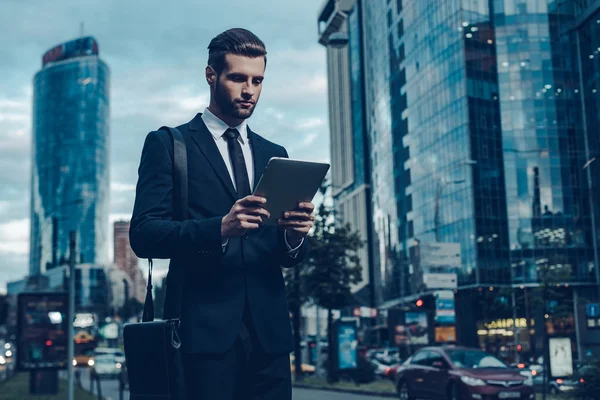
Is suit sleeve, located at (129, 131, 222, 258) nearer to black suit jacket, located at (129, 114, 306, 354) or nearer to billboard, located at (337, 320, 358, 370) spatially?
black suit jacket, located at (129, 114, 306, 354)

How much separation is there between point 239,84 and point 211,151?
27cm

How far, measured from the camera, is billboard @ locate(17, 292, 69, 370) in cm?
1975

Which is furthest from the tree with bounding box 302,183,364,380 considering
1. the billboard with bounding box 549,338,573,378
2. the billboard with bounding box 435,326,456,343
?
the billboard with bounding box 435,326,456,343

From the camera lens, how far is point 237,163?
122 inches

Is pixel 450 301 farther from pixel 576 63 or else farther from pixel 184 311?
pixel 576 63

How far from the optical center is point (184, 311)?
2.91 metres

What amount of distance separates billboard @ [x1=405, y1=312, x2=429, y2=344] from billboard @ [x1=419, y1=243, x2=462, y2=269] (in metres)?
4.59

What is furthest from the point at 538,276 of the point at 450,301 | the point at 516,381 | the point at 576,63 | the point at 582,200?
the point at 516,381

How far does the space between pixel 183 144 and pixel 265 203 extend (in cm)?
42

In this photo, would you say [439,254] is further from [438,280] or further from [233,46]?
[233,46]

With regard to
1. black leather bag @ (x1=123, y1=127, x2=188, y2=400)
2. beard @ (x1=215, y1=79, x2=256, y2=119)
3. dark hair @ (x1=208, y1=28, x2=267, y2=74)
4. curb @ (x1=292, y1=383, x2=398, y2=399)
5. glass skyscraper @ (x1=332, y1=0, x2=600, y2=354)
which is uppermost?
glass skyscraper @ (x1=332, y1=0, x2=600, y2=354)

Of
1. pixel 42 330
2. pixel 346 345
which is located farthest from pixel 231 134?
pixel 346 345

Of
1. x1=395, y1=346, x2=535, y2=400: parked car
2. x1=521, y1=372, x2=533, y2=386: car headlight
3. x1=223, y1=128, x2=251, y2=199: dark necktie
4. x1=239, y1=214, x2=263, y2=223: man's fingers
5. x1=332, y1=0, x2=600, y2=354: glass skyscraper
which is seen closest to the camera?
x1=239, y1=214, x2=263, y2=223: man's fingers

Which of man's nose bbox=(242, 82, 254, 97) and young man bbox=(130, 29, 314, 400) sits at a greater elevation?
man's nose bbox=(242, 82, 254, 97)
